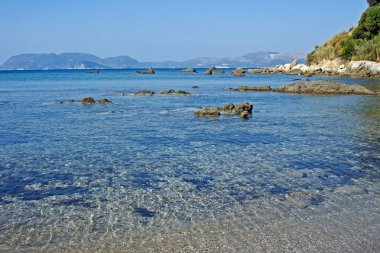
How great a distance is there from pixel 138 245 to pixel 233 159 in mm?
8816

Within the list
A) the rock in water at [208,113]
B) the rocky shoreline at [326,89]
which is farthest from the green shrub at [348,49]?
the rock in water at [208,113]

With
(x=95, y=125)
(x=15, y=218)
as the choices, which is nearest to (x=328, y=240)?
(x=15, y=218)

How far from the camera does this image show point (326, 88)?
182 ft

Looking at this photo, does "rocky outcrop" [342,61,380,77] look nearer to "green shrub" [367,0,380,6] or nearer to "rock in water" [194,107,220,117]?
"green shrub" [367,0,380,6]

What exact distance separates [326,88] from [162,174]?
45.6 metres

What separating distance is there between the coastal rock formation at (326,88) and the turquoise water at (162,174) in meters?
26.1

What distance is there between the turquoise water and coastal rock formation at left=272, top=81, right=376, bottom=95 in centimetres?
2610

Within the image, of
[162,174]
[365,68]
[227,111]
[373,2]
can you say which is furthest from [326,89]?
[373,2]

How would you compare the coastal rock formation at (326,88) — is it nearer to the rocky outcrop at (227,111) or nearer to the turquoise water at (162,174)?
the rocky outcrop at (227,111)

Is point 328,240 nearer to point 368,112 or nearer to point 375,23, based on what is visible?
point 368,112

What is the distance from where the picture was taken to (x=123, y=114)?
34.5 m

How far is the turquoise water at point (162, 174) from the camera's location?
10633 millimetres

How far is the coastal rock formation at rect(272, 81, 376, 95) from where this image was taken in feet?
174

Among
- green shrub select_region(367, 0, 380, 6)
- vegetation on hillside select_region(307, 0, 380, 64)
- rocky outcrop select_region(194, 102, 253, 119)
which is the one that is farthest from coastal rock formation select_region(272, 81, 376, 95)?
green shrub select_region(367, 0, 380, 6)
